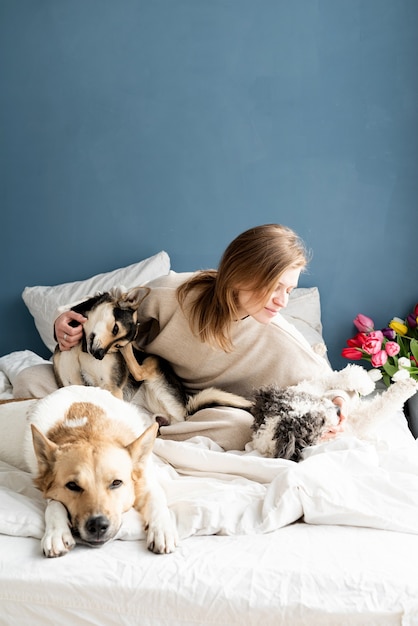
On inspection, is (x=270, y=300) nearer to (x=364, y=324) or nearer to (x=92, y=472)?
(x=92, y=472)

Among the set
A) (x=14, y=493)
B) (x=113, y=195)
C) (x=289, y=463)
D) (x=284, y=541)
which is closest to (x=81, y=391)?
(x=14, y=493)

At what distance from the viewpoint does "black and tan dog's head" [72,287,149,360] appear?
227 cm

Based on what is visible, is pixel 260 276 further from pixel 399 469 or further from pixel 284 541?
pixel 284 541

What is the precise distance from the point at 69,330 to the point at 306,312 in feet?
4.87

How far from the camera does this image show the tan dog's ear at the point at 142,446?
170 cm

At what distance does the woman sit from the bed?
38 centimetres

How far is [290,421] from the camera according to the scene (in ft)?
6.57

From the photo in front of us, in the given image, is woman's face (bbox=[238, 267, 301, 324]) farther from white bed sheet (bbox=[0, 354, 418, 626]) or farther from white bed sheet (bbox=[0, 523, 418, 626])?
white bed sheet (bbox=[0, 523, 418, 626])

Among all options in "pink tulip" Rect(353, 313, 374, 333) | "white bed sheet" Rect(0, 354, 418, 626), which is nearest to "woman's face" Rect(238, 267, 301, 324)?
"white bed sheet" Rect(0, 354, 418, 626)

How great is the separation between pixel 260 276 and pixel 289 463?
591 millimetres

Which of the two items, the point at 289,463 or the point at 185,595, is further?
the point at 289,463

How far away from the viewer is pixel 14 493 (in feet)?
5.66

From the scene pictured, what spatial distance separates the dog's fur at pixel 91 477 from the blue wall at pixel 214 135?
6.56 ft

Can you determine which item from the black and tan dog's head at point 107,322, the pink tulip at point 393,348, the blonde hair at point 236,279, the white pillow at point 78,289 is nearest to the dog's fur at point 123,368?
the black and tan dog's head at point 107,322
